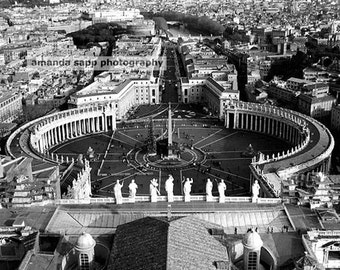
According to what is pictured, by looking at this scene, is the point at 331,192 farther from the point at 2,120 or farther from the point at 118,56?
the point at 118,56

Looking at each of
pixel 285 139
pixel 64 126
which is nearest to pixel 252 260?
pixel 285 139

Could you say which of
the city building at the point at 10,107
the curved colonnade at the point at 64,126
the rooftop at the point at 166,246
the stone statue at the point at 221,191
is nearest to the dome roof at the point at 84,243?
the rooftop at the point at 166,246

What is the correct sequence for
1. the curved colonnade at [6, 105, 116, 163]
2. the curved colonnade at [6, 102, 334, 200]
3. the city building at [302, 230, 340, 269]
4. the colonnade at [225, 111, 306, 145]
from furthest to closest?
the colonnade at [225, 111, 306, 145]
the curved colonnade at [6, 105, 116, 163]
the curved colonnade at [6, 102, 334, 200]
the city building at [302, 230, 340, 269]

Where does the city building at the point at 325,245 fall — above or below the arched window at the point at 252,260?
below

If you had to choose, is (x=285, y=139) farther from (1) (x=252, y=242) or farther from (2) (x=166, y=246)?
(2) (x=166, y=246)

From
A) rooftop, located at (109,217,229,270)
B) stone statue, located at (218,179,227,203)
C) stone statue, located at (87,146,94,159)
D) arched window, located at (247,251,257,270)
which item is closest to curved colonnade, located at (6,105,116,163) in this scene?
stone statue, located at (87,146,94,159)

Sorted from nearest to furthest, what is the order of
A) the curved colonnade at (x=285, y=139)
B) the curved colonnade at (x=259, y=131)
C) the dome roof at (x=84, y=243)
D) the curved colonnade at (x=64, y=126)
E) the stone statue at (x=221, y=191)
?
1. the dome roof at (x=84, y=243)
2. the stone statue at (x=221, y=191)
3. the curved colonnade at (x=285, y=139)
4. the curved colonnade at (x=259, y=131)
5. the curved colonnade at (x=64, y=126)

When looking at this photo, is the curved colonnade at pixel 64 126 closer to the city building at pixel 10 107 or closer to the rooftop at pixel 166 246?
the city building at pixel 10 107

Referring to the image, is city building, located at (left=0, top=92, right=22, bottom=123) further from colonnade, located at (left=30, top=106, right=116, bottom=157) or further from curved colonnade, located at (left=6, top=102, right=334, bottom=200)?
colonnade, located at (left=30, top=106, right=116, bottom=157)
